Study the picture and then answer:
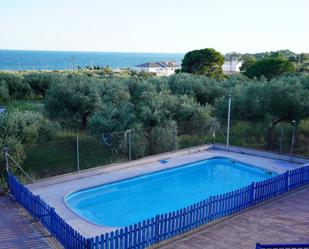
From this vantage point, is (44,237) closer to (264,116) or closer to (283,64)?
(264,116)

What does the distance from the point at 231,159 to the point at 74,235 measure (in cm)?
1219

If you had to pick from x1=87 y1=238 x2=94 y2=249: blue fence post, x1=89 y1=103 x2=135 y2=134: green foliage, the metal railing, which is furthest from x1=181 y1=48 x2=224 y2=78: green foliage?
x1=87 y1=238 x2=94 y2=249: blue fence post

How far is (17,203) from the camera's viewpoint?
11.6m

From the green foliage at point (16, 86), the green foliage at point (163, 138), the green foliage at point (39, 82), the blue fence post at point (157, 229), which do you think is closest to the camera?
the blue fence post at point (157, 229)

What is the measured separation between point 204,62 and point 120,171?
34.7m

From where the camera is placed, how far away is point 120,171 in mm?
Answer: 16016

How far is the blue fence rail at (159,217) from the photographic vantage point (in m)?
8.02

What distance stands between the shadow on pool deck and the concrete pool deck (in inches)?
47.0

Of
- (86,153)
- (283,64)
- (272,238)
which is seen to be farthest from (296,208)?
(283,64)

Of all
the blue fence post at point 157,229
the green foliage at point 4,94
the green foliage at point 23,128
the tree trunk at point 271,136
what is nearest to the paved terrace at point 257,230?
the blue fence post at point 157,229

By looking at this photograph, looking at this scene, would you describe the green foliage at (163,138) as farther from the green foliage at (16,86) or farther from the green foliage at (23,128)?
the green foliage at (16,86)

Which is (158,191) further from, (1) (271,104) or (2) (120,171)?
(1) (271,104)

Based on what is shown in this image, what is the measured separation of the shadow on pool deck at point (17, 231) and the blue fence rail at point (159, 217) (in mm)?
265

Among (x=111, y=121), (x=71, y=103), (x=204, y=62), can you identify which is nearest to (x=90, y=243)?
(x=111, y=121)
